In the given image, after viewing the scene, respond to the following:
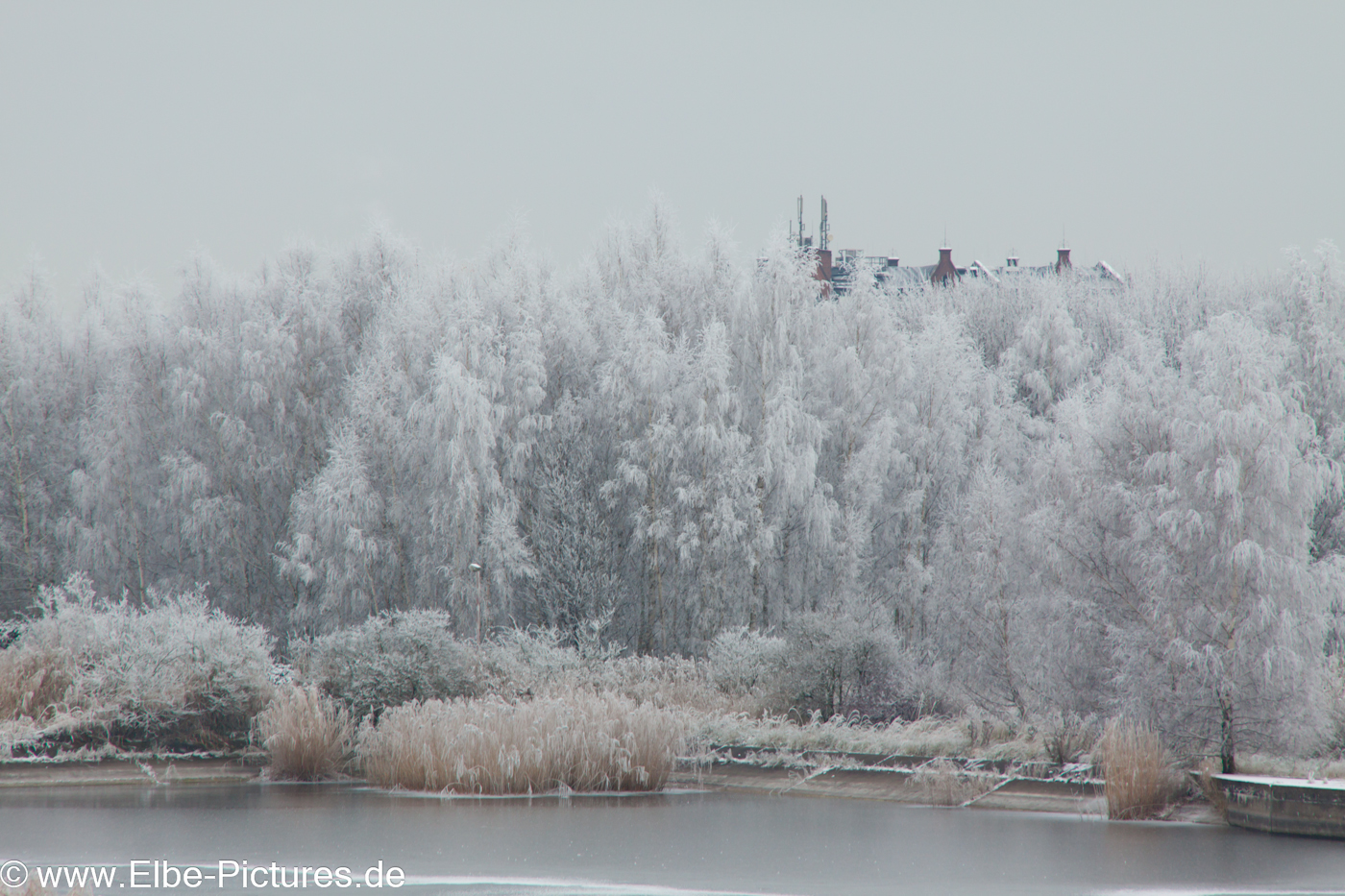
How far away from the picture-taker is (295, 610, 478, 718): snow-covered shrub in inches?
725

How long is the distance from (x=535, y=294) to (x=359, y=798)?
15.6 metres

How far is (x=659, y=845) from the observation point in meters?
12.1

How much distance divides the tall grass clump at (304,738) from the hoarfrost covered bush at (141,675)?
1294 mm

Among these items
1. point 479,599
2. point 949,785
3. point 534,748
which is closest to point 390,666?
point 534,748

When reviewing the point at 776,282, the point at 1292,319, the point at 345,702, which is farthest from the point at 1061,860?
the point at 1292,319

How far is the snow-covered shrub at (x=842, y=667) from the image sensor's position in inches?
778

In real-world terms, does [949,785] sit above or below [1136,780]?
below

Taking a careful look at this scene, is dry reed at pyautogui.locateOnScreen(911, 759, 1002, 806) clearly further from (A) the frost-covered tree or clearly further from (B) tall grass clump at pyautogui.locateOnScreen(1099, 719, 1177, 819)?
(A) the frost-covered tree

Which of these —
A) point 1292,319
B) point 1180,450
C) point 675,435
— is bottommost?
point 1180,450

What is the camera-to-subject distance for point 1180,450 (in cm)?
1558

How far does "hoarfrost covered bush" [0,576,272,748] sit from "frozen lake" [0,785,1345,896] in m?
2.38

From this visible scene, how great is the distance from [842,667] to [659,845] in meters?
8.29

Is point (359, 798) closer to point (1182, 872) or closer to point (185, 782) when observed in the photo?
point (185, 782)

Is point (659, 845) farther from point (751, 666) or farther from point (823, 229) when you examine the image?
point (823, 229)
